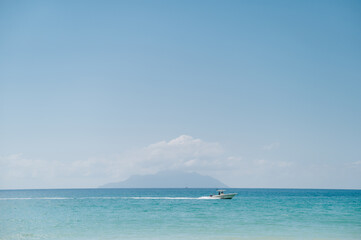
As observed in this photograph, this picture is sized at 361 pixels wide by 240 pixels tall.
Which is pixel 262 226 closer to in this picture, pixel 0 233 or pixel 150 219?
pixel 150 219

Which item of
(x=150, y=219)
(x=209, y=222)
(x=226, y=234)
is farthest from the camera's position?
(x=150, y=219)

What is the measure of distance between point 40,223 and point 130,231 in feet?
32.2

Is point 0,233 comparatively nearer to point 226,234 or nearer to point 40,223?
point 40,223

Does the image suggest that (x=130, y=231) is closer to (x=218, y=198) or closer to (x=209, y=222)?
(x=209, y=222)

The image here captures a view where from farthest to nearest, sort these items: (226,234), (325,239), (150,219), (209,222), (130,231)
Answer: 1. (150,219)
2. (209,222)
3. (130,231)
4. (226,234)
5. (325,239)

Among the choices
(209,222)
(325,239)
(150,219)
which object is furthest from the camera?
(150,219)

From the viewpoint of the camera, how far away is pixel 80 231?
26016mm

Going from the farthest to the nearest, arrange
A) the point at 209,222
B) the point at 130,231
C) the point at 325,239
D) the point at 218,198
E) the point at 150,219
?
the point at 218,198 → the point at 150,219 → the point at 209,222 → the point at 130,231 → the point at 325,239

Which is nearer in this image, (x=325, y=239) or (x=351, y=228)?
(x=325, y=239)

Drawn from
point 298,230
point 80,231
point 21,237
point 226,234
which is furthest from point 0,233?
point 298,230

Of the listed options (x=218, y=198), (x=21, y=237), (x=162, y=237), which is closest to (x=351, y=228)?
(x=162, y=237)

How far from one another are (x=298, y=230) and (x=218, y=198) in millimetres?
39568

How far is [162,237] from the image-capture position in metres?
23.2

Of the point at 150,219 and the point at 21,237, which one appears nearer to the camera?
the point at 21,237
